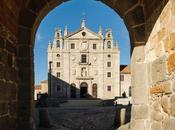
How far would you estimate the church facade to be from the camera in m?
44.8

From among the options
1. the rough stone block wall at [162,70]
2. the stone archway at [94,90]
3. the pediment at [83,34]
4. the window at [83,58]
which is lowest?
the stone archway at [94,90]

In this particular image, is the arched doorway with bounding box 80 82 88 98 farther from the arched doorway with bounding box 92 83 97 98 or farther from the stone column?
the stone column

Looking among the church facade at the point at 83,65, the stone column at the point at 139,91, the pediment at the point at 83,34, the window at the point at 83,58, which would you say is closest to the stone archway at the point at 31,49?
the stone column at the point at 139,91

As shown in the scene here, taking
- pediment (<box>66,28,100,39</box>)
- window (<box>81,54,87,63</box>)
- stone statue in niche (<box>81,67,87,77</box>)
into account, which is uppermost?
pediment (<box>66,28,100,39</box>)

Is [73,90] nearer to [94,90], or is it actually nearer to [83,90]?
[83,90]

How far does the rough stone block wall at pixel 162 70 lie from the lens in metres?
3.56

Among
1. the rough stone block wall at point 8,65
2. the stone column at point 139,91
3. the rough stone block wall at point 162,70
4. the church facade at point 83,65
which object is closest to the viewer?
the rough stone block wall at point 162,70

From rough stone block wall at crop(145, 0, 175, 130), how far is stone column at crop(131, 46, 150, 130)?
0.48ft

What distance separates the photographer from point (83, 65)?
45.5 meters

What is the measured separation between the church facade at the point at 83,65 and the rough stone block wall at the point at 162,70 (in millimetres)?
39967

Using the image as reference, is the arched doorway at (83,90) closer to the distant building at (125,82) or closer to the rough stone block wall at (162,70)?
the distant building at (125,82)

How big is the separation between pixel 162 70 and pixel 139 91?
3.33 feet

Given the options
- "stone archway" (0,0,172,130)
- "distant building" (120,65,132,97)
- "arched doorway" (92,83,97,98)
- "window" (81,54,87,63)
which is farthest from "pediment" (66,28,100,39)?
"stone archway" (0,0,172,130)

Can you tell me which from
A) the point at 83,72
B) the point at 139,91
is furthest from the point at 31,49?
the point at 83,72
